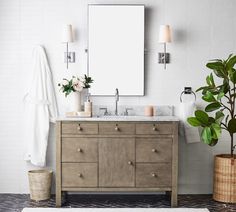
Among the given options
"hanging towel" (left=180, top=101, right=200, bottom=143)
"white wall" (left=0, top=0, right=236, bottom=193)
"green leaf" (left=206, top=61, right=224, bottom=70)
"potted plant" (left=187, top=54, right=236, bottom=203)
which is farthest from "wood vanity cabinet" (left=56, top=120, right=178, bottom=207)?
"green leaf" (left=206, top=61, right=224, bottom=70)

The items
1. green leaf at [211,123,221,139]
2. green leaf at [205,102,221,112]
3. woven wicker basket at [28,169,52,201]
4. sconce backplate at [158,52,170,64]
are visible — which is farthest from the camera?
sconce backplate at [158,52,170,64]

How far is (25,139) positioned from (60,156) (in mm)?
710

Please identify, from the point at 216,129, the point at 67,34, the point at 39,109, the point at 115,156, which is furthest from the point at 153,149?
the point at 67,34

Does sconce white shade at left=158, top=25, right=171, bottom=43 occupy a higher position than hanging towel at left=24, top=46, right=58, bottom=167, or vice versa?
sconce white shade at left=158, top=25, right=171, bottom=43

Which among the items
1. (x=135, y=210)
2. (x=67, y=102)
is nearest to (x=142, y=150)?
(x=135, y=210)

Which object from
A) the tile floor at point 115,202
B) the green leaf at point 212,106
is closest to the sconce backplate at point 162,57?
the green leaf at point 212,106

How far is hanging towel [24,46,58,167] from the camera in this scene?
5.22 m

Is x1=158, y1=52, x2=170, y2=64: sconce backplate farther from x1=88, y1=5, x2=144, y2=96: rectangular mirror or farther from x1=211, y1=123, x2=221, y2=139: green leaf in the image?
x1=211, y1=123, x2=221, y2=139: green leaf

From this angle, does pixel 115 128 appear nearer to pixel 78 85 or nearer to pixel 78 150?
pixel 78 150

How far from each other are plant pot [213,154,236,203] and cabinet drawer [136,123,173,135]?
688 millimetres

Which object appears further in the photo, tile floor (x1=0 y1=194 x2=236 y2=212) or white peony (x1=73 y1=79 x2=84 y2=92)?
white peony (x1=73 y1=79 x2=84 y2=92)

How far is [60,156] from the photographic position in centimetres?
480

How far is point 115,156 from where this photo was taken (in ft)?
15.8

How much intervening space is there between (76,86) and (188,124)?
4.29 ft
